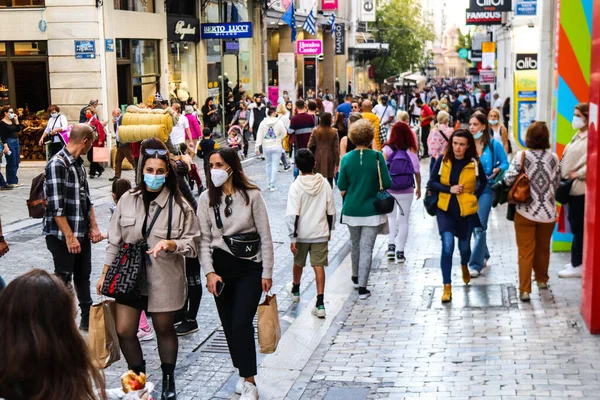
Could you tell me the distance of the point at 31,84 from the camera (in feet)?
75.8

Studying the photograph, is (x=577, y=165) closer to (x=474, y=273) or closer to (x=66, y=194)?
(x=474, y=273)

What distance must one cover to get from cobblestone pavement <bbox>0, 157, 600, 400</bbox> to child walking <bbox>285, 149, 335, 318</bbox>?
0.56 m

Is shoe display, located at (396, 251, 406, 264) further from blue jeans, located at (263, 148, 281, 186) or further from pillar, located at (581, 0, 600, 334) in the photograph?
blue jeans, located at (263, 148, 281, 186)

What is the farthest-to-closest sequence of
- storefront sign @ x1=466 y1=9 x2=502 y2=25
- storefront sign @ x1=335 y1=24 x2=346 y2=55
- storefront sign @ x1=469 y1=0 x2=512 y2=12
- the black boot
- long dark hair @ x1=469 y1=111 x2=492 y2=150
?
storefront sign @ x1=335 y1=24 x2=346 y2=55 < storefront sign @ x1=466 y1=9 x2=502 y2=25 < storefront sign @ x1=469 y1=0 x2=512 y2=12 < long dark hair @ x1=469 y1=111 x2=492 y2=150 < the black boot

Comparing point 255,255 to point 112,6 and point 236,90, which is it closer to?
point 112,6

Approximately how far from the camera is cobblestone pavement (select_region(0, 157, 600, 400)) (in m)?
6.78

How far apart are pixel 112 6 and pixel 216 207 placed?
18069mm

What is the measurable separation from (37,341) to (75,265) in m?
5.09

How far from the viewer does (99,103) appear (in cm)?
2281

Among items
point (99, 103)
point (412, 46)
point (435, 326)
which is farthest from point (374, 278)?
point (412, 46)

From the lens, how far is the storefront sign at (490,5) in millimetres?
28844

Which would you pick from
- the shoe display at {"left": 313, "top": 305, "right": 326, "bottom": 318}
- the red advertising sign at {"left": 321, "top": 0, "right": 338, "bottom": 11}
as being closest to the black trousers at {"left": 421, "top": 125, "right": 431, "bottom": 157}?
the shoe display at {"left": 313, "top": 305, "right": 326, "bottom": 318}

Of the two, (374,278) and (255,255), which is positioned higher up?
(255,255)

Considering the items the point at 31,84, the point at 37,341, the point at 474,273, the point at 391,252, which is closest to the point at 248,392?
the point at 37,341
